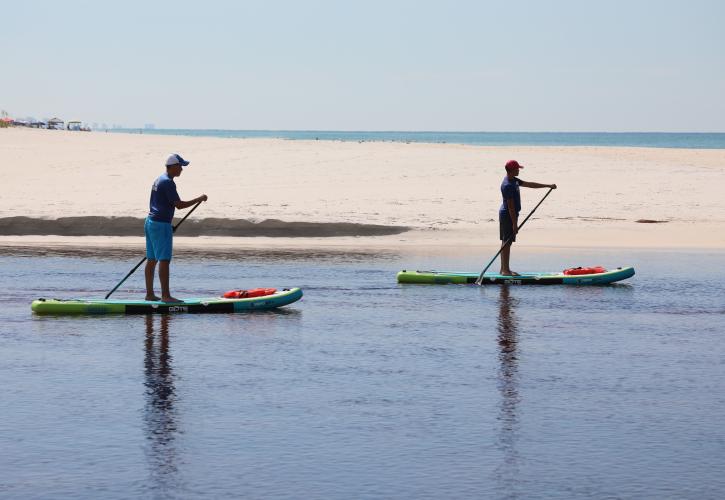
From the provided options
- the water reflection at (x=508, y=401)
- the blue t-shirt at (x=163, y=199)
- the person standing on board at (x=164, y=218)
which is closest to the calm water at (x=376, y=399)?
the water reflection at (x=508, y=401)

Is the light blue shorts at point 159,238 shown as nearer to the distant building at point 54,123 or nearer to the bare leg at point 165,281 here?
the bare leg at point 165,281

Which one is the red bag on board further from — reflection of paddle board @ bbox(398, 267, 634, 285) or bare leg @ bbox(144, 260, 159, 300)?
reflection of paddle board @ bbox(398, 267, 634, 285)

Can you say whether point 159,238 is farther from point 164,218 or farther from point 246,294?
point 246,294

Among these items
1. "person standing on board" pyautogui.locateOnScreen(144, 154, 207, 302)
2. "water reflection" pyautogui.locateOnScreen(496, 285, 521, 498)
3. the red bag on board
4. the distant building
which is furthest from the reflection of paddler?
the distant building

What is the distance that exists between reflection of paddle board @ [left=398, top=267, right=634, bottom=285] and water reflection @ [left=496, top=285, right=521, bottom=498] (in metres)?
2.29

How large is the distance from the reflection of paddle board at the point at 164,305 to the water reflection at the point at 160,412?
1.36m

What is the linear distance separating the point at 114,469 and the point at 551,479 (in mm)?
2354

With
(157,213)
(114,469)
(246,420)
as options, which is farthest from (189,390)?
(157,213)

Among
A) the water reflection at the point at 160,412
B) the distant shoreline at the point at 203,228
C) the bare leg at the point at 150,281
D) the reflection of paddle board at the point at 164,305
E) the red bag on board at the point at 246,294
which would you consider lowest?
the water reflection at the point at 160,412

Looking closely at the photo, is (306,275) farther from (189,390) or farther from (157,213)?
(189,390)

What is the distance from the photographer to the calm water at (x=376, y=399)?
655 cm

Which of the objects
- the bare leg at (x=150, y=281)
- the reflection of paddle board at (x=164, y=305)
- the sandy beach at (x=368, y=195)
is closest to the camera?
the reflection of paddle board at (x=164, y=305)

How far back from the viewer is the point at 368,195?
98.1 ft

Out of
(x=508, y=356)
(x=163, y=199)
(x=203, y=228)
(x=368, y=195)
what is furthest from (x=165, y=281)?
(x=368, y=195)
